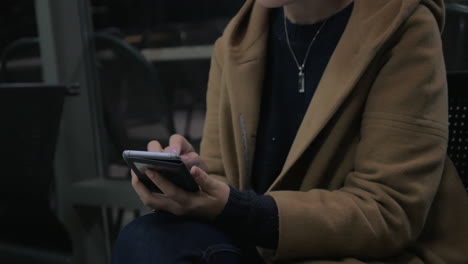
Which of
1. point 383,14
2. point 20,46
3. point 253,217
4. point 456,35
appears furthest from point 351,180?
point 20,46

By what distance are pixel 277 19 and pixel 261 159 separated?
1.02 ft

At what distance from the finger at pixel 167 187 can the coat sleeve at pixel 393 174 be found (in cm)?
16

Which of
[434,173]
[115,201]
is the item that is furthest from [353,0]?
[115,201]

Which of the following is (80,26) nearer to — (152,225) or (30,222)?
(30,222)

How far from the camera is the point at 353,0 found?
91 centimetres

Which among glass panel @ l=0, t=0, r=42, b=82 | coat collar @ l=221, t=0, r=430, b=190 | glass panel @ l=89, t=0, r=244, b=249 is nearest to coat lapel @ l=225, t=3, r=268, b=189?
coat collar @ l=221, t=0, r=430, b=190

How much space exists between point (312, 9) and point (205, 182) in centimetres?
43

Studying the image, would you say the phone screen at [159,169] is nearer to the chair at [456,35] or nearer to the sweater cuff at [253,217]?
the sweater cuff at [253,217]

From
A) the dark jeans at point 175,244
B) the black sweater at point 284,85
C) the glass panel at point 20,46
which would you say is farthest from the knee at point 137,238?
the glass panel at point 20,46

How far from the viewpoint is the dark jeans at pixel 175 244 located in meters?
0.76

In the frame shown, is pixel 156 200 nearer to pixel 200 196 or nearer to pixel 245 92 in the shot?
pixel 200 196

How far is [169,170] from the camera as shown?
721 mm

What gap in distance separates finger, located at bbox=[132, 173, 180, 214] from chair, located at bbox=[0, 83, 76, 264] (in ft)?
1.95

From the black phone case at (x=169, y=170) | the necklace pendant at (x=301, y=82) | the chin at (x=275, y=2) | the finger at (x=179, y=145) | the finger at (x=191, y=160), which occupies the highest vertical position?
the chin at (x=275, y=2)
